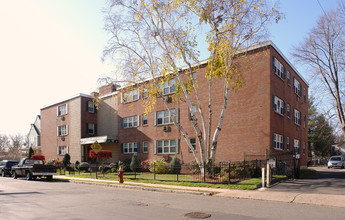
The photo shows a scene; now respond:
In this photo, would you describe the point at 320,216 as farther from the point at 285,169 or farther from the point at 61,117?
the point at 61,117

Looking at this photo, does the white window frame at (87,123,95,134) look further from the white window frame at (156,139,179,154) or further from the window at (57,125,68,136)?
the white window frame at (156,139,179,154)

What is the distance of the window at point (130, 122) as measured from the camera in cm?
3168

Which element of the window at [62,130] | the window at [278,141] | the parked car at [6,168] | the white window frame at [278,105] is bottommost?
the parked car at [6,168]

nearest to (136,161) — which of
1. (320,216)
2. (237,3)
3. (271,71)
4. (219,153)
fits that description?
(219,153)

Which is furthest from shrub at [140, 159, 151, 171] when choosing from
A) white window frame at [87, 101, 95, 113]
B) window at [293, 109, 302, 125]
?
window at [293, 109, 302, 125]

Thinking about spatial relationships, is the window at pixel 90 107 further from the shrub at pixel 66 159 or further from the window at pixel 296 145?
the window at pixel 296 145

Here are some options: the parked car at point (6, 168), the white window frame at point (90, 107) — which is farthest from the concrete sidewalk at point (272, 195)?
the white window frame at point (90, 107)

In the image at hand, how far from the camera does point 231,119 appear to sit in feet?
76.2

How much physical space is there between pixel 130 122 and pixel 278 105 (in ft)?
52.2

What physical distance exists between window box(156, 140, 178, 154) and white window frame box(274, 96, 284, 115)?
9.23m

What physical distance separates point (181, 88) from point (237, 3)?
668 cm

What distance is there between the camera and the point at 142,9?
60.8ft

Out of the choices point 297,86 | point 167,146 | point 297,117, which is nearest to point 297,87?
point 297,86

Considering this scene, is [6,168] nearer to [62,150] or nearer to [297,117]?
[62,150]
